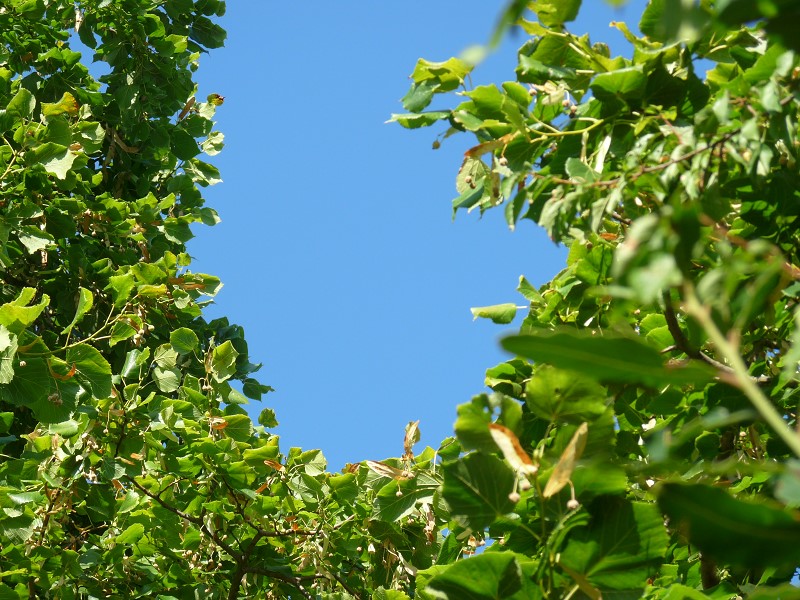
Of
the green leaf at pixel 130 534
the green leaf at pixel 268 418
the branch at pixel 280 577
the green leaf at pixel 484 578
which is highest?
the green leaf at pixel 268 418

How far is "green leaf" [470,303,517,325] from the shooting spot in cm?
230

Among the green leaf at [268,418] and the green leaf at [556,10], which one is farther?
the green leaf at [268,418]

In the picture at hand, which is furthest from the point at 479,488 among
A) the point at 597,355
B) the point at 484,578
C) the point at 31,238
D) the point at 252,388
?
the point at 252,388

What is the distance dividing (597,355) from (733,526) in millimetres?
124

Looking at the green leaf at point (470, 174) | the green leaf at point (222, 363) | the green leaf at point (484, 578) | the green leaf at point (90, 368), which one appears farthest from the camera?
the green leaf at point (222, 363)

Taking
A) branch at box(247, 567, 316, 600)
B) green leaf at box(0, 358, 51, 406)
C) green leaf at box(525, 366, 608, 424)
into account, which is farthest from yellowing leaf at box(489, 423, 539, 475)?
branch at box(247, 567, 316, 600)

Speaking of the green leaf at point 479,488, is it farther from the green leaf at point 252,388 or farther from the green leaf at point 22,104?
the green leaf at point 252,388

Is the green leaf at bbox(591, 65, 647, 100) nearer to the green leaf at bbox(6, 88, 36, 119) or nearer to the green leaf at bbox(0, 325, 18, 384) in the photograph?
the green leaf at bbox(0, 325, 18, 384)

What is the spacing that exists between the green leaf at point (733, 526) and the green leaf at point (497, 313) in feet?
5.93

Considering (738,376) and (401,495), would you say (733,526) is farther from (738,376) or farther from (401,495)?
(401,495)

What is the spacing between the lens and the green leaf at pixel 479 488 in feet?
3.80

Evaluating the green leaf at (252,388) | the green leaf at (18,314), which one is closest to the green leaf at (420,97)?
the green leaf at (18,314)

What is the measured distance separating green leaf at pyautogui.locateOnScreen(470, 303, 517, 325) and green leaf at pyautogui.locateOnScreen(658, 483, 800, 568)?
5.93 ft

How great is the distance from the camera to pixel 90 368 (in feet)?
9.40
